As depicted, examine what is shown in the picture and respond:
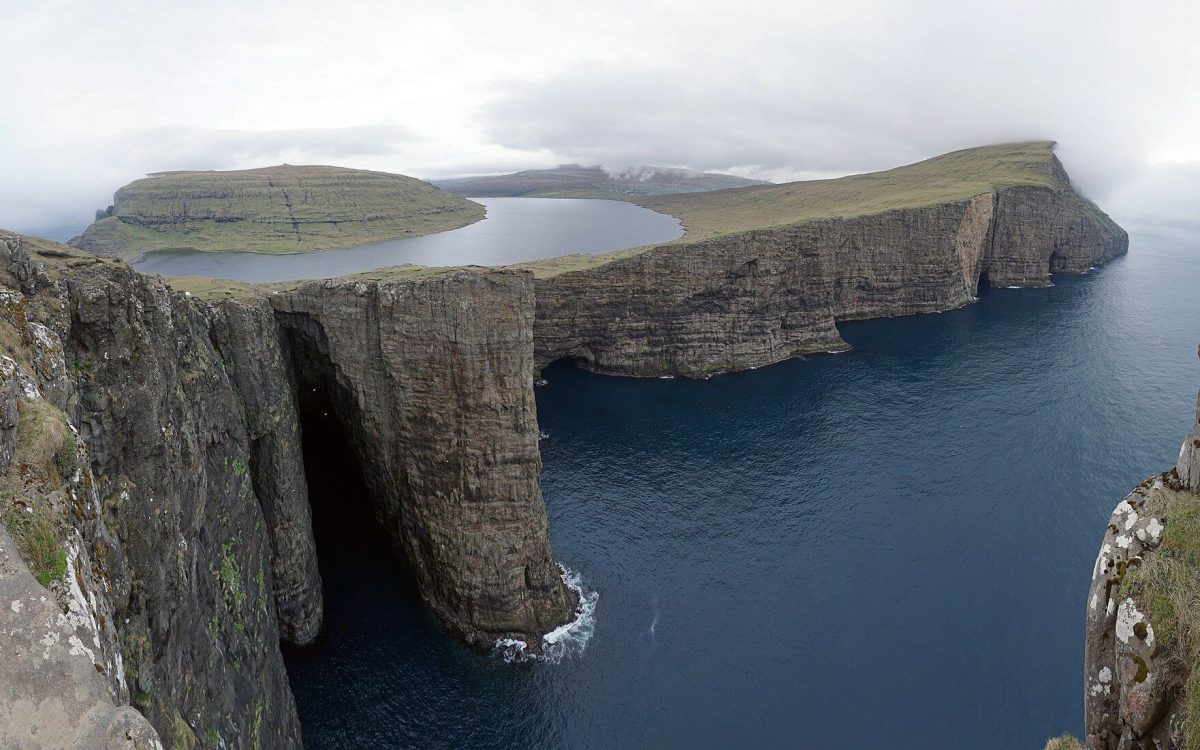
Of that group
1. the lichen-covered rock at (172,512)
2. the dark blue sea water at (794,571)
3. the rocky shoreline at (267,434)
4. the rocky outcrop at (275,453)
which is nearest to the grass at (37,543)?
the rocky shoreline at (267,434)

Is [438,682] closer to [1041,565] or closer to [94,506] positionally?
[94,506]

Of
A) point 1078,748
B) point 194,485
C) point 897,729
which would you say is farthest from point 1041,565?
point 194,485

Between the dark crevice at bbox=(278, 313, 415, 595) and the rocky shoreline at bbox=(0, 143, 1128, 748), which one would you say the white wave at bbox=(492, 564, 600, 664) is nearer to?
the rocky shoreline at bbox=(0, 143, 1128, 748)

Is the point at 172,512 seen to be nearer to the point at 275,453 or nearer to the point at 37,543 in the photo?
the point at 37,543

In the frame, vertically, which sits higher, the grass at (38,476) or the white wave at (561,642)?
the grass at (38,476)

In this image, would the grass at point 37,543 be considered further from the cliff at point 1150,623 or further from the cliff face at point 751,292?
the cliff face at point 751,292

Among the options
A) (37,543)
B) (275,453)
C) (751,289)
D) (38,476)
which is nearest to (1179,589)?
(37,543)
